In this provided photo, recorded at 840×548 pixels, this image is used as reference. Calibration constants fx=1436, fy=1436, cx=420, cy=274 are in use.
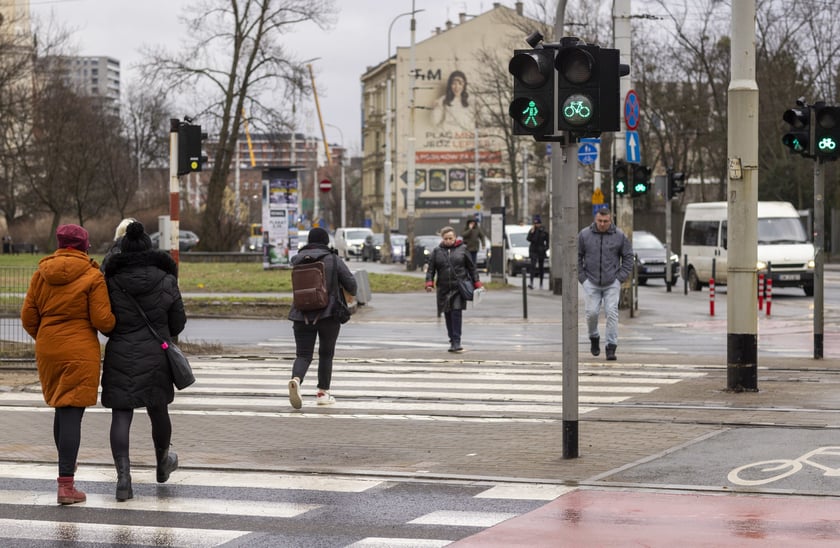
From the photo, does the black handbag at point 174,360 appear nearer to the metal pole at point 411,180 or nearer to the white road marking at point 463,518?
the white road marking at point 463,518

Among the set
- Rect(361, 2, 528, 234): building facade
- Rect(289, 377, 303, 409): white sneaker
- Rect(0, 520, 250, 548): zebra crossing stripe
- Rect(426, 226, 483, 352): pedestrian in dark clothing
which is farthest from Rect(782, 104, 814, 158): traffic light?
Rect(361, 2, 528, 234): building facade

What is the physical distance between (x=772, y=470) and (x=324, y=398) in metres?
5.20

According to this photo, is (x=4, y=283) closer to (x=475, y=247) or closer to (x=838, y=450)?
(x=838, y=450)

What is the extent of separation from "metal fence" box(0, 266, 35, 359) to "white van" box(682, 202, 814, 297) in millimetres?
17574

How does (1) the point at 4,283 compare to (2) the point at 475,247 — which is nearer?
(1) the point at 4,283

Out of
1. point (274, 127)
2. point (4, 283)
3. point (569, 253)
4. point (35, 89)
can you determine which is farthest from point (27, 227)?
point (569, 253)

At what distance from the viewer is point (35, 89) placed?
6203cm

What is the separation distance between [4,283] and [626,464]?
13.7 m

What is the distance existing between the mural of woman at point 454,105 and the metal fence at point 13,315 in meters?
84.7

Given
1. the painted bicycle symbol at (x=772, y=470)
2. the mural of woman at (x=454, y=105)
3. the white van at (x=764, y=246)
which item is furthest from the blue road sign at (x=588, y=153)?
the mural of woman at (x=454, y=105)

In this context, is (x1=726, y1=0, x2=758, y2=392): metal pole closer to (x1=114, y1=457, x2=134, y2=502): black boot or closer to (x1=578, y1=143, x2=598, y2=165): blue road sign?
(x1=114, y1=457, x2=134, y2=502): black boot

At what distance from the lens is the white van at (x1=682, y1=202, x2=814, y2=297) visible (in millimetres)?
33688

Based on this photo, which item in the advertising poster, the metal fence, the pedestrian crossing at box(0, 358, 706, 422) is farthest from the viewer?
the advertising poster

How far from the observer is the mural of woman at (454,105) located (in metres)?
105
